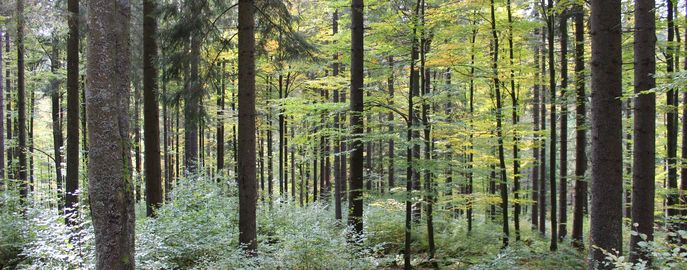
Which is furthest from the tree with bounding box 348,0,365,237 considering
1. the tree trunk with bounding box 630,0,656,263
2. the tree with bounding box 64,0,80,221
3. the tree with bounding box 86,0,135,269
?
the tree with bounding box 64,0,80,221

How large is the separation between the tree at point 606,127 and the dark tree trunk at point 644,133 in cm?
225

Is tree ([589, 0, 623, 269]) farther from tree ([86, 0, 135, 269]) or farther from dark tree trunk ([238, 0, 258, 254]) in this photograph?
tree ([86, 0, 135, 269])

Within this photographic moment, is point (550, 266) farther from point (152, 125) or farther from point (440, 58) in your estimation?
point (152, 125)

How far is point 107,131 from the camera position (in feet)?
13.5

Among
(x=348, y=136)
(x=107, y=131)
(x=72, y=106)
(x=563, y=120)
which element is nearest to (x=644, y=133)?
(x=563, y=120)

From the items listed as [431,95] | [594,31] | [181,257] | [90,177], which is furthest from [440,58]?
[90,177]

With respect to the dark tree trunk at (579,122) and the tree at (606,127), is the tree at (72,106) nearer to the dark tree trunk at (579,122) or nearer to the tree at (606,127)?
the tree at (606,127)

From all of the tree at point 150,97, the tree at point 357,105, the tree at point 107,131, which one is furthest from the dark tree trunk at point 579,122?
the tree at point 150,97

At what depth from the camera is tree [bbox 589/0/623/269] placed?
5.64 m

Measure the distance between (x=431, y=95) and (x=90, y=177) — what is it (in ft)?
20.9

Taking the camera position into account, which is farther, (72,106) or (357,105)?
(72,106)

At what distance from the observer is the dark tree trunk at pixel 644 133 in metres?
7.39

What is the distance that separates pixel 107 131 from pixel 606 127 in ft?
20.0

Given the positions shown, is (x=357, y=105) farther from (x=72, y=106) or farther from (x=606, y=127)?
(x=72, y=106)
